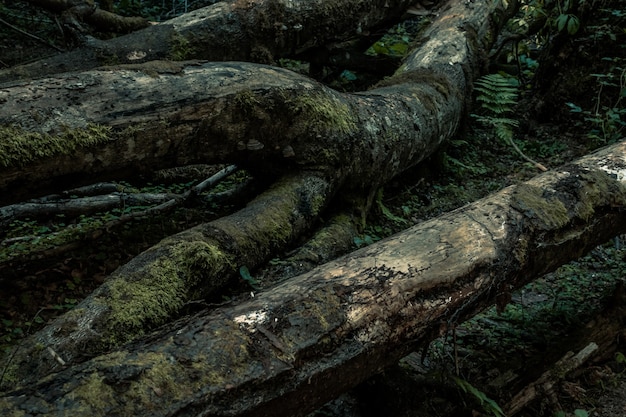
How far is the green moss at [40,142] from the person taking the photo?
3.01 m

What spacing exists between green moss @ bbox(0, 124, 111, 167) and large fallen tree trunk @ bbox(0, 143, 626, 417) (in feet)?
5.06

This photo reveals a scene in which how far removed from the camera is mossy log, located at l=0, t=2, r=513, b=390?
292 centimetres

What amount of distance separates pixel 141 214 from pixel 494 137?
164 inches

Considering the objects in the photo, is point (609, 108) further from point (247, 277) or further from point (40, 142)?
point (40, 142)

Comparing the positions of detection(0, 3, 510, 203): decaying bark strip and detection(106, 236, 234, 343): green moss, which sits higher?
detection(0, 3, 510, 203): decaying bark strip

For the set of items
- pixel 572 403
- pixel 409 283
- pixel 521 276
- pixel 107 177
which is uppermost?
pixel 107 177

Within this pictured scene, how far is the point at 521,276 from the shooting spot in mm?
2881

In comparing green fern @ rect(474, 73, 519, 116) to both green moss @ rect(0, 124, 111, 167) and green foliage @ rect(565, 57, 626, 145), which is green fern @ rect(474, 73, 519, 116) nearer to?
green foliage @ rect(565, 57, 626, 145)

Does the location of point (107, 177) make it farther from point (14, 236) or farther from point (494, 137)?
point (494, 137)

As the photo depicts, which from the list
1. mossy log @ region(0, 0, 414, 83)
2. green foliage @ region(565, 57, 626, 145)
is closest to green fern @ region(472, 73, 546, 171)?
green foliage @ region(565, 57, 626, 145)

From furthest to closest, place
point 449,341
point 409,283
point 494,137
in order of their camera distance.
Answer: point 494,137
point 449,341
point 409,283

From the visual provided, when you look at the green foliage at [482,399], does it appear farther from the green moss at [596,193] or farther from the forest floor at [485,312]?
the green moss at [596,193]

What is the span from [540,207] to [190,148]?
2186mm

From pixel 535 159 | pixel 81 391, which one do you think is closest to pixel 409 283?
pixel 81 391
